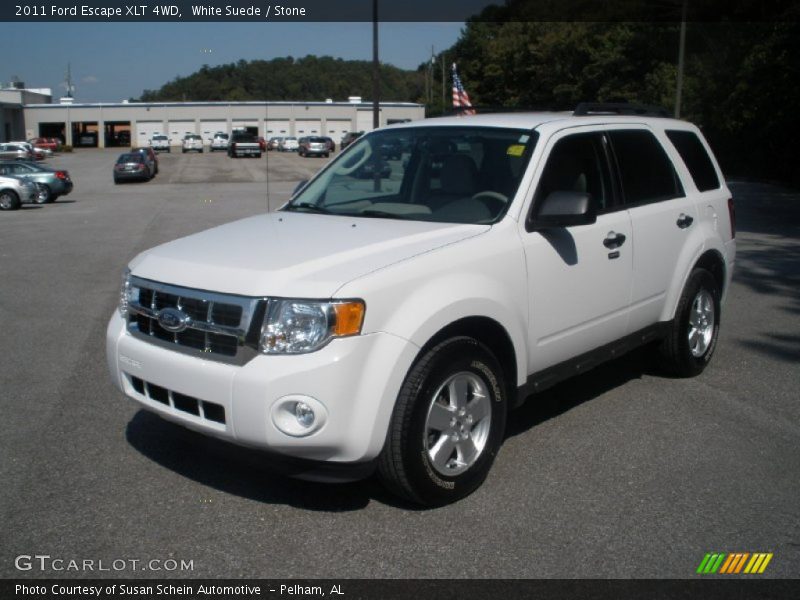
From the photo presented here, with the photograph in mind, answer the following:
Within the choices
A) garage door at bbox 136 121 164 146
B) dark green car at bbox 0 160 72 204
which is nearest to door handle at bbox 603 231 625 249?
dark green car at bbox 0 160 72 204

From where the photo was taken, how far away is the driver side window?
503 centimetres

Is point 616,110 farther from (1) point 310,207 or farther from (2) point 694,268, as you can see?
(1) point 310,207

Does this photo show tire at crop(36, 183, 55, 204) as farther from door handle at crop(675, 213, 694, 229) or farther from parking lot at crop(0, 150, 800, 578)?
door handle at crop(675, 213, 694, 229)

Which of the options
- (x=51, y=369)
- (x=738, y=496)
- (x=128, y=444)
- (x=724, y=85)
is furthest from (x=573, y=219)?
(x=724, y=85)

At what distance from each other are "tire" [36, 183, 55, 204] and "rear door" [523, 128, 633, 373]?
87.0 ft

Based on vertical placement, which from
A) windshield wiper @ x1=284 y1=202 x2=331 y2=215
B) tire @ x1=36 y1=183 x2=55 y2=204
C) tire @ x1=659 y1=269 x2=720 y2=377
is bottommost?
tire @ x1=36 y1=183 x2=55 y2=204

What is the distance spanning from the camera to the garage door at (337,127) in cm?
9156

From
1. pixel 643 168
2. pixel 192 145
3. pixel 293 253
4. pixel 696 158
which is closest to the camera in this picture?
pixel 293 253

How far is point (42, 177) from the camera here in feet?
93.2

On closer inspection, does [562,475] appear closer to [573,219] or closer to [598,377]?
[573,219]

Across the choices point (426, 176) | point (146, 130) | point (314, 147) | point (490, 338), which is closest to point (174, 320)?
point (490, 338)

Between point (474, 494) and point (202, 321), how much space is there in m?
1.69

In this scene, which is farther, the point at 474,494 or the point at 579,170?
the point at 579,170

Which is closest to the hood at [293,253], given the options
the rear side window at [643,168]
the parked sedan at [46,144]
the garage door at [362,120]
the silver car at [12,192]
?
the rear side window at [643,168]
